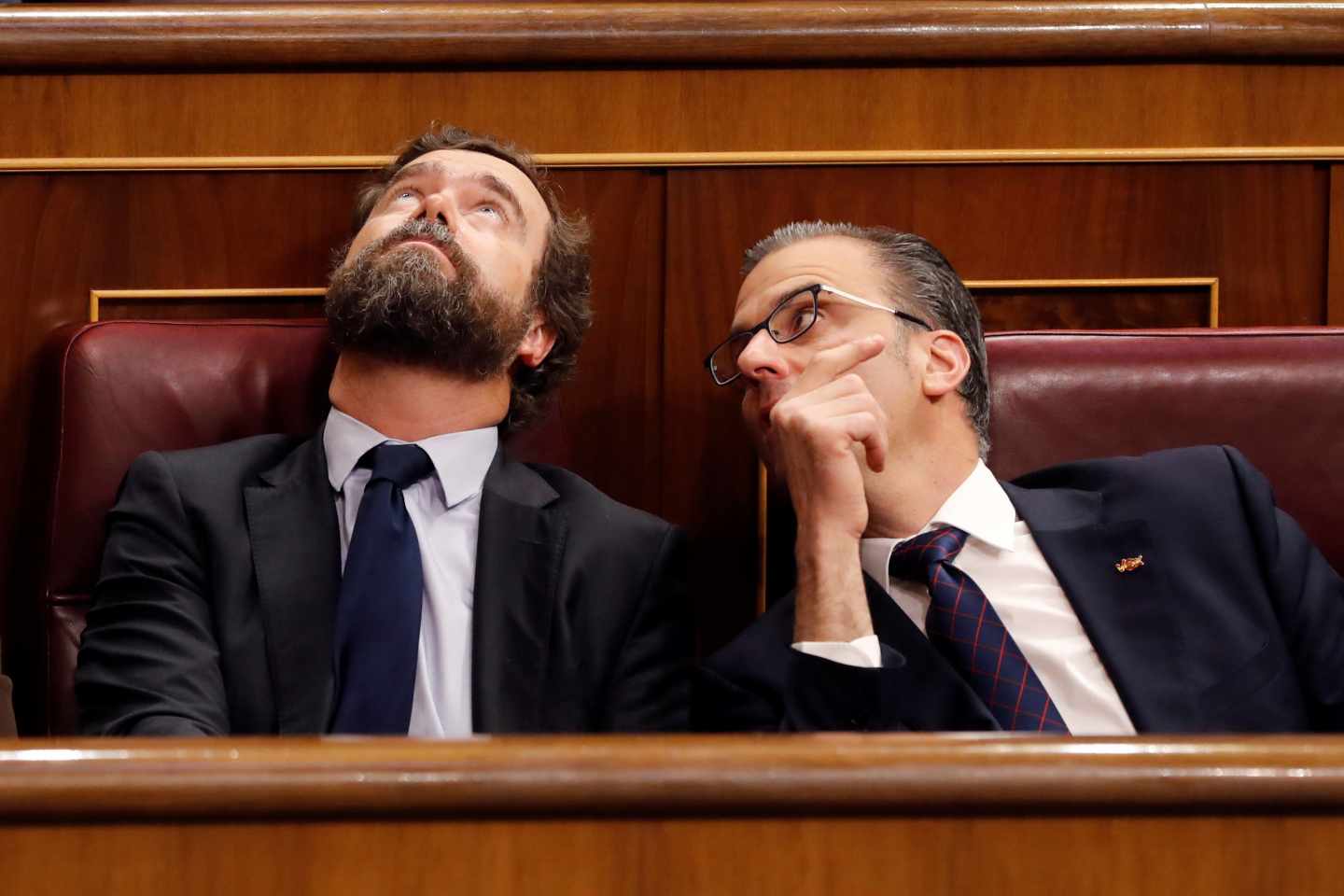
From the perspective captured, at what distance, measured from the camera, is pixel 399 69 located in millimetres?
1417

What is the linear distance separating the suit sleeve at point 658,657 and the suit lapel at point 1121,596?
0.30 meters

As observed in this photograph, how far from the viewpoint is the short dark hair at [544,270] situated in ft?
4.40

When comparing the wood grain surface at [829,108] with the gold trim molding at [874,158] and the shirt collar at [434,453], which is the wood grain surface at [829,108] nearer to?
the gold trim molding at [874,158]

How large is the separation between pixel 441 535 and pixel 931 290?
1.62 ft

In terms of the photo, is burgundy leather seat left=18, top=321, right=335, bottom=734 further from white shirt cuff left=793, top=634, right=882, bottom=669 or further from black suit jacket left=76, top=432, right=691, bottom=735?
white shirt cuff left=793, top=634, right=882, bottom=669

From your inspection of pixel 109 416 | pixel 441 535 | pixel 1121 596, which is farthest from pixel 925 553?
pixel 109 416

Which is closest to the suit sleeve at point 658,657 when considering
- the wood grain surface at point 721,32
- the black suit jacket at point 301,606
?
the black suit jacket at point 301,606

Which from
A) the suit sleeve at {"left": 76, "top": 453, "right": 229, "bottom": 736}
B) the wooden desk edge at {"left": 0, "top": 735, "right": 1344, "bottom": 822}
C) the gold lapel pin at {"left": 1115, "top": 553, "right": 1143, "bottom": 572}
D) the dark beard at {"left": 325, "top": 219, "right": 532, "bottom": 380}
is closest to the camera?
the wooden desk edge at {"left": 0, "top": 735, "right": 1344, "bottom": 822}

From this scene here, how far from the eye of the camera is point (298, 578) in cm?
108

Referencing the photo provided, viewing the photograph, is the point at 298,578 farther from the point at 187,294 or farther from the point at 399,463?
the point at 187,294

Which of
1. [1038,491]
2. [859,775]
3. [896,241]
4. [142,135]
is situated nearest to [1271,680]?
[1038,491]

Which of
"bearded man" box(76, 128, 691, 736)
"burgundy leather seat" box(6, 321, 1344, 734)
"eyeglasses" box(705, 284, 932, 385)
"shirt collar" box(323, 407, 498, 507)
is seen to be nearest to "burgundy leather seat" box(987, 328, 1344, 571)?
"burgundy leather seat" box(6, 321, 1344, 734)

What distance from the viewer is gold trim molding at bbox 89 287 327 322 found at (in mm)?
1384

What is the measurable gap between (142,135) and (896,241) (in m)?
0.79
